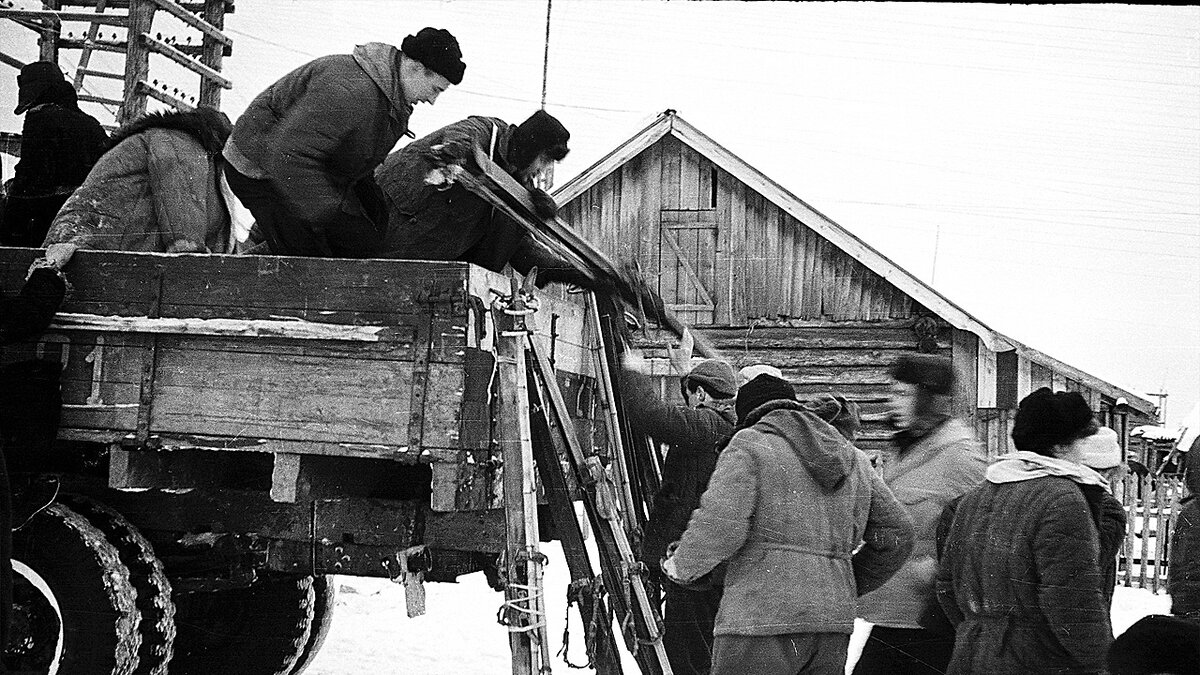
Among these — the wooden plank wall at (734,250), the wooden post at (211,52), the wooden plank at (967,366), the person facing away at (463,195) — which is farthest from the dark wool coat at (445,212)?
the wooden plank at (967,366)

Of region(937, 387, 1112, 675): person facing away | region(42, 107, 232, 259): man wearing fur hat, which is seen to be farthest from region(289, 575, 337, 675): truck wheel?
region(937, 387, 1112, 675): person facing away

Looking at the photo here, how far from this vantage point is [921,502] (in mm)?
3598

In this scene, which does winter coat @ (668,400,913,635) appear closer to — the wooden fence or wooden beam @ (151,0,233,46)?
wooden beam @ (151,0,233,46)

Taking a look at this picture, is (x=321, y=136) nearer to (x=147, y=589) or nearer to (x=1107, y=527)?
(x=147, y=589)

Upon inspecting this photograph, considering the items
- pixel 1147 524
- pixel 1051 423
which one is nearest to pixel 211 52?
pixel 1051 423

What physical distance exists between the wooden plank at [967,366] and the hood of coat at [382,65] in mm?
8959

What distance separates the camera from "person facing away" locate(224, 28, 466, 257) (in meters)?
3.65

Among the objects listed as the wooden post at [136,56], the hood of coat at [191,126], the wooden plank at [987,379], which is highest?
the wooden post at [136,56]

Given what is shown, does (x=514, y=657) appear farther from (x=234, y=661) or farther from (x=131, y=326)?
(x=234, y=661)

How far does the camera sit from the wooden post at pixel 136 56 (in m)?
8.30

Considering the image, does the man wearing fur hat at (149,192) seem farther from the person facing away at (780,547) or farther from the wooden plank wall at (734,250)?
the wooden plank wall at (734,250)

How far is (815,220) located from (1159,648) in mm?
9584

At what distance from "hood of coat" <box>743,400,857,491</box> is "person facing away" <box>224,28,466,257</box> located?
1.65 meters

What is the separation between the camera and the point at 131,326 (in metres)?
3.38
